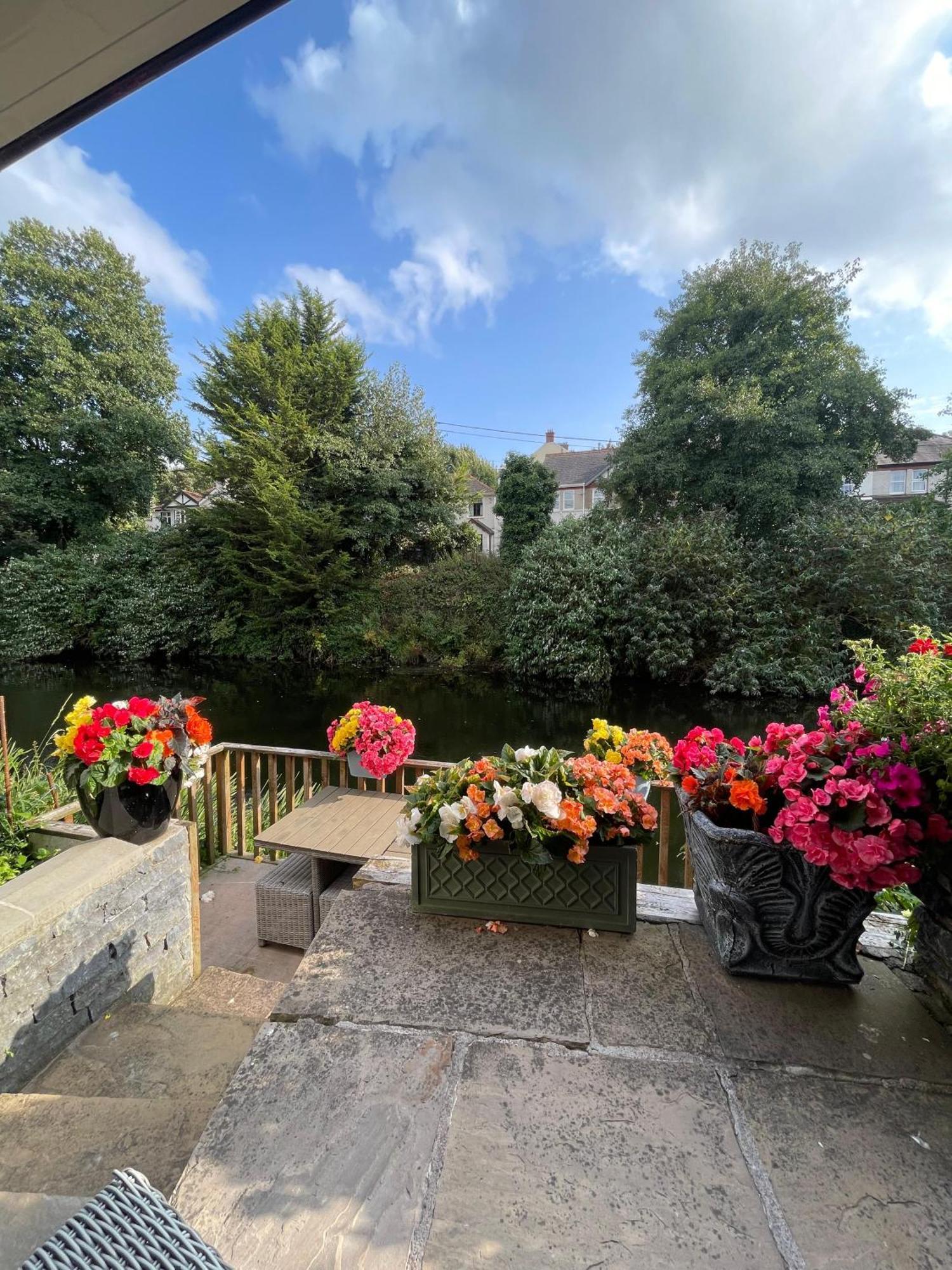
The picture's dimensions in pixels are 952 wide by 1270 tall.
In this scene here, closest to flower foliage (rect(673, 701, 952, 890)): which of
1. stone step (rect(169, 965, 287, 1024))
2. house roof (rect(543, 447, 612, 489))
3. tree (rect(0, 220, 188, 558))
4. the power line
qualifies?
stone step (rect(169, 965, 287, 1024))

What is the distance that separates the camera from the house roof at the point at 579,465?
20.4 metres

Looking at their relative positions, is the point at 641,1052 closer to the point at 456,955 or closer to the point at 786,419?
the point at 456,955

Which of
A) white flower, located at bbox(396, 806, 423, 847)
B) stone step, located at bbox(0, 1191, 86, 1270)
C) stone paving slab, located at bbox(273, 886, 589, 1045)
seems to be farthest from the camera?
white flower, located at bbox(396, 806, 423, 847)

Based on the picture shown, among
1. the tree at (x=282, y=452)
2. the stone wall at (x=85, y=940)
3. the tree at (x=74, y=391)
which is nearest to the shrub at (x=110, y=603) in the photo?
the tree at (x=282, y=452)

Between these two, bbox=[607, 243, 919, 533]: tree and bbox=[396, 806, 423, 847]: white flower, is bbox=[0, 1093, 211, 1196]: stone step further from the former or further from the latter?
bbox=[607, 243, 919, 533]: tree

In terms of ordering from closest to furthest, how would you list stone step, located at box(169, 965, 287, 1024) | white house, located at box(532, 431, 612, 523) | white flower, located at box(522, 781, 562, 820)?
white flower, located at box(522, 781, 562, 820), stone step, located at box(169, 965, 287, 1024), white house, located at box(532, 431, 612, 523)

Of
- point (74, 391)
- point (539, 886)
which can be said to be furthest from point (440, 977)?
point (74, 391)

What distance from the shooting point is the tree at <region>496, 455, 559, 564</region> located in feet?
39.8

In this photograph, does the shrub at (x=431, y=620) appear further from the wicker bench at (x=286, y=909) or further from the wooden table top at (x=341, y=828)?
the wicker bench at (x=286, y=909)

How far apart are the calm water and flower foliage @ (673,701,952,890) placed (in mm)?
6072

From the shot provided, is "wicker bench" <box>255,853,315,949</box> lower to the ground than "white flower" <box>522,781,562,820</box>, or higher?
lower

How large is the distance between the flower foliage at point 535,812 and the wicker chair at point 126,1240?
2.71 ft

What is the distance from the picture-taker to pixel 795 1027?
3.62 ft

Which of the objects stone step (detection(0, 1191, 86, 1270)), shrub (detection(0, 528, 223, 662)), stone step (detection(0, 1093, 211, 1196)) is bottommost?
stone step (detection(0, 1093, 211, 1196))
